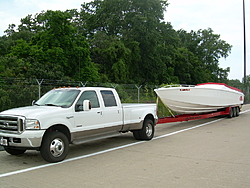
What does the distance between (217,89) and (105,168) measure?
38.3 ft

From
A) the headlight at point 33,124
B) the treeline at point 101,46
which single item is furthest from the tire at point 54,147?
the treeline at point 101,46

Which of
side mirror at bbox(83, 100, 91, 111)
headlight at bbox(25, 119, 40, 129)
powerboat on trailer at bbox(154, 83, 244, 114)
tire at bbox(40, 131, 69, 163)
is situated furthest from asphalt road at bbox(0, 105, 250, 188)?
powerboat on trailer at bbox(154, 83, 244, 114)

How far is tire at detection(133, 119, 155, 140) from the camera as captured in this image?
1013 centimetres

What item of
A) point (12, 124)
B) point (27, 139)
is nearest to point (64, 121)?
point (27, 139)

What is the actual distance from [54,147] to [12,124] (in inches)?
46.9

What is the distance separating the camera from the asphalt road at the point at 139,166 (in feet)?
18.2

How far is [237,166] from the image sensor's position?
6703mm

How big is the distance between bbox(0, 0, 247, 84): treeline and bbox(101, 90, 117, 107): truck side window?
17.8m

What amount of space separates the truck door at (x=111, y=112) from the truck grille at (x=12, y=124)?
255cm

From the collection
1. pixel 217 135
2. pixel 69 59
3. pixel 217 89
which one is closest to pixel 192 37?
pixel 69 59

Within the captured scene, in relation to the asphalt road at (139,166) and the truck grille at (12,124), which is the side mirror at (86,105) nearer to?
the asphalt road at (139,166)

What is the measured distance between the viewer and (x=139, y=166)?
22.2ft

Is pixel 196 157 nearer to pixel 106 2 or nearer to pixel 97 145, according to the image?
pixel 97 145

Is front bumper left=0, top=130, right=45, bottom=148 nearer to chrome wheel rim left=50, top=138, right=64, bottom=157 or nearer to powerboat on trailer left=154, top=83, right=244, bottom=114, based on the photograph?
chrome wheel rim left=50, top=138, right=64, bottom=157
